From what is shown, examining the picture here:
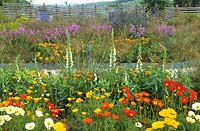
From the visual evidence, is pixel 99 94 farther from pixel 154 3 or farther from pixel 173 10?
pixel 154 3

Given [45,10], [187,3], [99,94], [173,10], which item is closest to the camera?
[99,94]

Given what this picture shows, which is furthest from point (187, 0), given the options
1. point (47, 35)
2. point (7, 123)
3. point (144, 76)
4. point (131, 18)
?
point (7, 123)

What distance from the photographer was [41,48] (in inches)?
361

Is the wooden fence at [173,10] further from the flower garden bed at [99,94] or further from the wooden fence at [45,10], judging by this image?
the flower garden bed at [99,94]

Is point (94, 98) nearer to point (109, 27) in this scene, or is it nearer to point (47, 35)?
point (47, 35)

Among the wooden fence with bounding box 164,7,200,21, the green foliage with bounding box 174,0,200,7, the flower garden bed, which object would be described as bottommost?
the flower garden bed

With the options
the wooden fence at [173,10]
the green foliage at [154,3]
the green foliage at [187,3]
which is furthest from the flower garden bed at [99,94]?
the green foliage at [187,3]

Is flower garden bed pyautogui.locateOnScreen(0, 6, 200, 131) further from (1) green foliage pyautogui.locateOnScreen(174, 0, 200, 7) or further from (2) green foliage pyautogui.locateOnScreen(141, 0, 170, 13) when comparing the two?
(1) green foliage pyautogui.locateOnScreen(174, 0, 200, 7)

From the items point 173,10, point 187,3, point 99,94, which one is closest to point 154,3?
point 187,3

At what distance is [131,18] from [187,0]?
1340 cm

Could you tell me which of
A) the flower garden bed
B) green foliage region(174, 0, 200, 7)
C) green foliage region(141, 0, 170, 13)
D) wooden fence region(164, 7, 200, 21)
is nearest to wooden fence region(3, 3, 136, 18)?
green foliage region(141, 0, 170, 13)

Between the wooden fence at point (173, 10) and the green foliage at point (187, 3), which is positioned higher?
the green foliage at point (187, 3)

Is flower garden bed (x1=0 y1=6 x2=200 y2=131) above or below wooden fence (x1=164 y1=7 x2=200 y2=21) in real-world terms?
below

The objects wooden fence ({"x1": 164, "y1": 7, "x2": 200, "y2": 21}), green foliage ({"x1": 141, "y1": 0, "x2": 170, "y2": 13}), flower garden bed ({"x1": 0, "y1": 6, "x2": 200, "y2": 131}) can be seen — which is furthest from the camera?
green foliage ({"x1": 141, "y1": 0, "x2": 170, "y2": 13})
